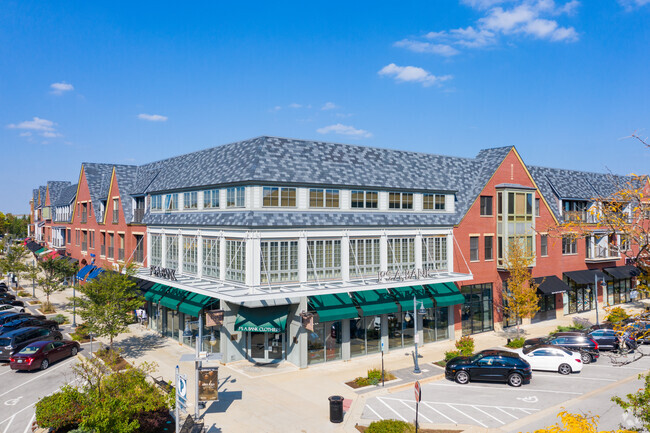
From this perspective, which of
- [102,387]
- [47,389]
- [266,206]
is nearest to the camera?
[102,387]

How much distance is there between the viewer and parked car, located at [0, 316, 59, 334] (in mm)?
33812

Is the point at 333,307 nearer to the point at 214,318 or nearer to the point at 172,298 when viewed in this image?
the point at 214,318

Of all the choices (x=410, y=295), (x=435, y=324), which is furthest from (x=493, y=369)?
(x=435, y=324)

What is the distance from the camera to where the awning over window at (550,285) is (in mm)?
40906

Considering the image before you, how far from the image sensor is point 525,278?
36219mm

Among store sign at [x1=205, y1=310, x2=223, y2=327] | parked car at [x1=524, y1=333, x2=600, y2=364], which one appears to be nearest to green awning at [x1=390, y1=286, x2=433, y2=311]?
parked car at [x1=524, y1=333, x2=600, y2=364]

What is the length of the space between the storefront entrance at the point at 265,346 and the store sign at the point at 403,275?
8.02 meters

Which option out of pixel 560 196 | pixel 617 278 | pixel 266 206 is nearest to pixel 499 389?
pixel 266 206

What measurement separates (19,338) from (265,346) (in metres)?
16.3

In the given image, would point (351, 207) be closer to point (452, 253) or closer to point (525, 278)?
point (452, 253)

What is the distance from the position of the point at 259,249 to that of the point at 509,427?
15.8 metres

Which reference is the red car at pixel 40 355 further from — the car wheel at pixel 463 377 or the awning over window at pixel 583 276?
the awning over window at pixel 583 276

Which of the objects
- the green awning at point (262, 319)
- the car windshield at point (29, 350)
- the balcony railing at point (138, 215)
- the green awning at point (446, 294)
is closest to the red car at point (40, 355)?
the car windshield at point (29, 350)

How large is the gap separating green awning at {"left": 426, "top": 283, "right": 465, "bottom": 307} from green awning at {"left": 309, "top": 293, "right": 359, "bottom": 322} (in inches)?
289
